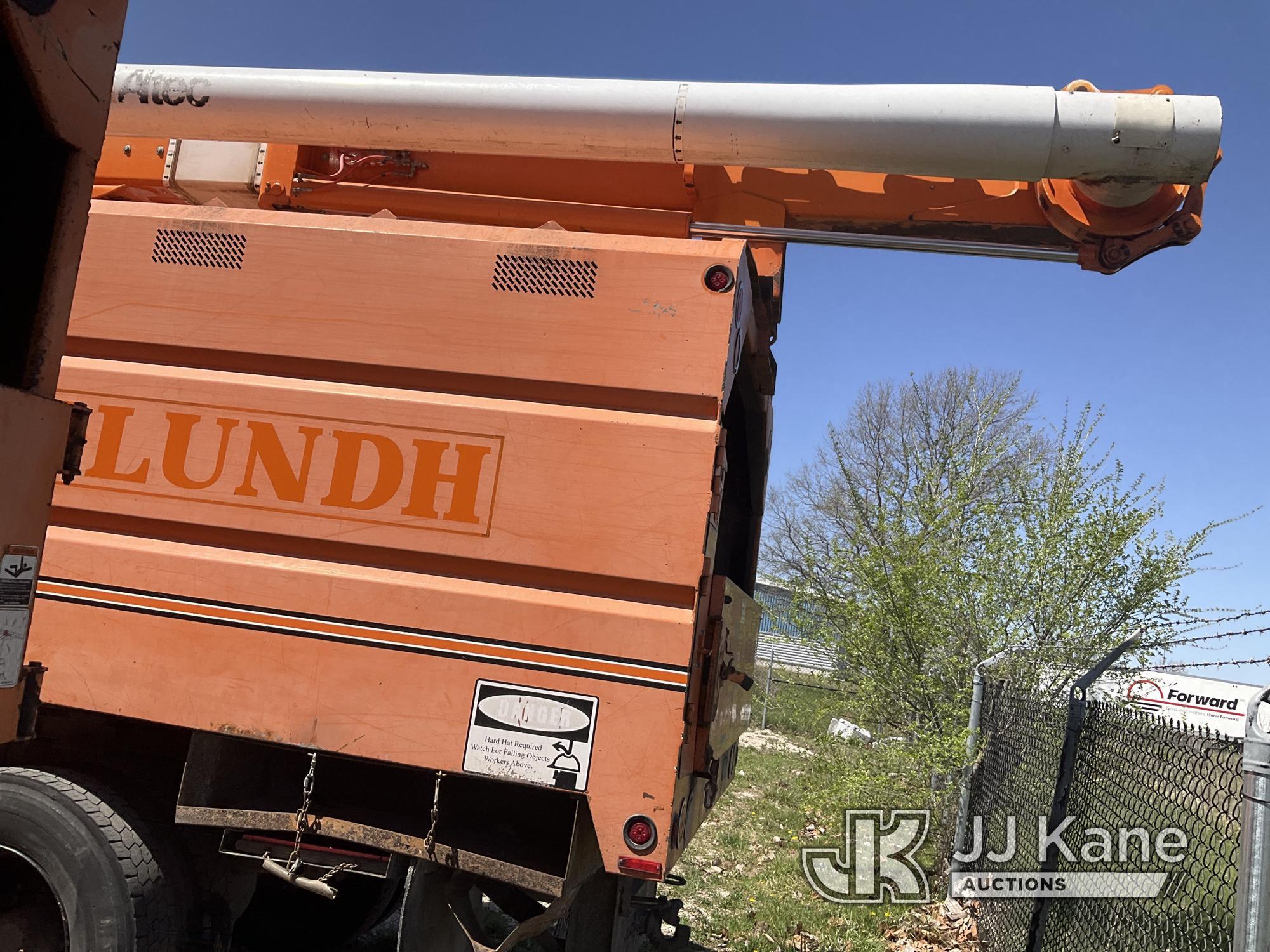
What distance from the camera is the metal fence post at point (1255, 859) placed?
196cm

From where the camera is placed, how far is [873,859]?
675cm

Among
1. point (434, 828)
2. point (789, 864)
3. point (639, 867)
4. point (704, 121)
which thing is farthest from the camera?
point (789, 864)

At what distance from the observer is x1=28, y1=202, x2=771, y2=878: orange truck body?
2936 mm

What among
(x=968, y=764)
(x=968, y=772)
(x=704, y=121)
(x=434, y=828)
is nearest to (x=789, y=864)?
(x=968, y=772)

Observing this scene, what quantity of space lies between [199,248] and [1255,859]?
3.68 meters

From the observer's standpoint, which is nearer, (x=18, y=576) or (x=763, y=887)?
(x=18, y=576)

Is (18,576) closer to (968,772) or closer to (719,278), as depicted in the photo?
(719,278)

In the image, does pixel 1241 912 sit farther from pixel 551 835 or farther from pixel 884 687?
pixel 884 687

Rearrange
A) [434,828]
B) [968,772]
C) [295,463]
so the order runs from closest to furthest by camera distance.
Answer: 1. [434,828]
2. [295,463]
3. [968,772]

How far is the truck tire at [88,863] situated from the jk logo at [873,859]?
447cm

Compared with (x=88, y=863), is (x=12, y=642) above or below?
above

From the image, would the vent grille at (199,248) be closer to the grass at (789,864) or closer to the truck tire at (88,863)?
the truck tire at (88,863)

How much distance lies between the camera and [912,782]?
6902 mm

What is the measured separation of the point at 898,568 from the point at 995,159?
3.60m
